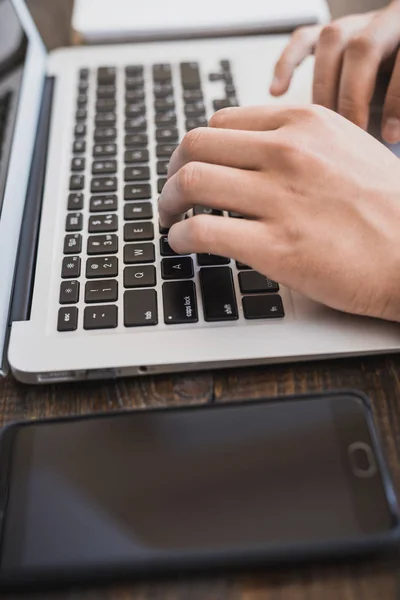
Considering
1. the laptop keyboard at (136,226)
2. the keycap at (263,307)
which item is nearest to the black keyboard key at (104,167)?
the laptop keyboard at (136,226)

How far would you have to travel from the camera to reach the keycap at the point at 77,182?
54cm

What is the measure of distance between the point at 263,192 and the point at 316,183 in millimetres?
42

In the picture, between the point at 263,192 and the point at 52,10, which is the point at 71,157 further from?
the point at 52,10

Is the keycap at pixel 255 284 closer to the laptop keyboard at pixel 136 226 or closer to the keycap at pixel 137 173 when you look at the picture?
the laptop keyboard at pixel 136 226

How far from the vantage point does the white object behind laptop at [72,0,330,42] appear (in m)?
0.70

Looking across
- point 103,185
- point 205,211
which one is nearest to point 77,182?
point 103,185

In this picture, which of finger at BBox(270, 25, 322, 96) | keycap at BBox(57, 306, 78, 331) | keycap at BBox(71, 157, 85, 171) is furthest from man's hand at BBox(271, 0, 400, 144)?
keycap at BBox(57, 306, 78, 331)

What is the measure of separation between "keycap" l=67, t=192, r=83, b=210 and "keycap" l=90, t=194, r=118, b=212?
0.01 metres

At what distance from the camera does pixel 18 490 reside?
1.18ft

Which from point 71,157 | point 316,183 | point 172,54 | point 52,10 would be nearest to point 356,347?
point 316,183

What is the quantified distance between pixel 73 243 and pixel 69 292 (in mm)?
58

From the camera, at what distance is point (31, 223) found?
20.2 inches

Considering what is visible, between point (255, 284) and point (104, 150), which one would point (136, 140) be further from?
point (255, 284)

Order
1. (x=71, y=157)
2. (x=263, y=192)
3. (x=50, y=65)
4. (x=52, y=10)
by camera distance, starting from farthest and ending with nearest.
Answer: (x=52, y=10), (x=50, y=65), (x=71, y=157), (x=263, y=192)
